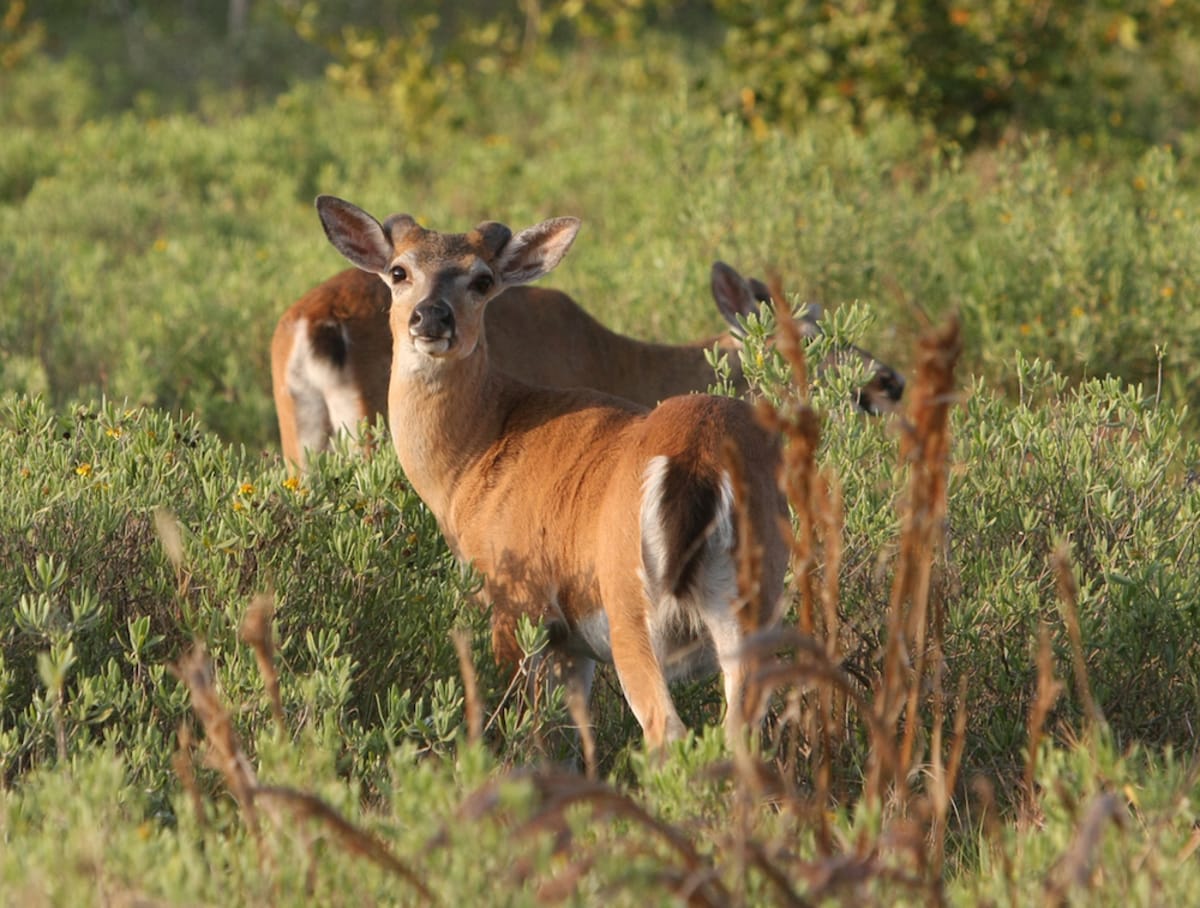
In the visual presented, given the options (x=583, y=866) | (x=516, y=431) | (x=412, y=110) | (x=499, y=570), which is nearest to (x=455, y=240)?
(x=516, y=431)

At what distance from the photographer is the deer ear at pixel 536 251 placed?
18.3ft

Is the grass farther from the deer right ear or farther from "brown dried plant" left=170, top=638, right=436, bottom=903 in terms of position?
the deer right ear

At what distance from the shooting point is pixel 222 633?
175 inches

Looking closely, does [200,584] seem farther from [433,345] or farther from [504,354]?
[504,354]

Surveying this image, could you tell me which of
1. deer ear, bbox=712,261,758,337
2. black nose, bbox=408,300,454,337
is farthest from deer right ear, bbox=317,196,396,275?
deer ear, bbox=712,261,758,337

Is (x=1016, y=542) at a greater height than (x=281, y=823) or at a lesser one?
lesser

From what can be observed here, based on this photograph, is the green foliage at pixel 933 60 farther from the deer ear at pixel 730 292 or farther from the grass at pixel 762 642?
the deer ear at pixel 730 292

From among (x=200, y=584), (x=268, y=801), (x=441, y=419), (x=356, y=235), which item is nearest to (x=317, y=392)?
(x=356, y=235)

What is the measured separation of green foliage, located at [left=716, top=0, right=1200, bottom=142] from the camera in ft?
35.3

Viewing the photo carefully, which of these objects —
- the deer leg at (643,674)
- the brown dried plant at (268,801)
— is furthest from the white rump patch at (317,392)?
the brown dried plant at (268,801)

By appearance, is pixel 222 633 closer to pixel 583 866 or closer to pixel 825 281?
pixel 583 866

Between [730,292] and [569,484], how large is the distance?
9.70ft

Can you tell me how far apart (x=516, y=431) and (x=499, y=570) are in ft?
1.95

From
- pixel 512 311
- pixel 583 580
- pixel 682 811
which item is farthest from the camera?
pixel 512 311
